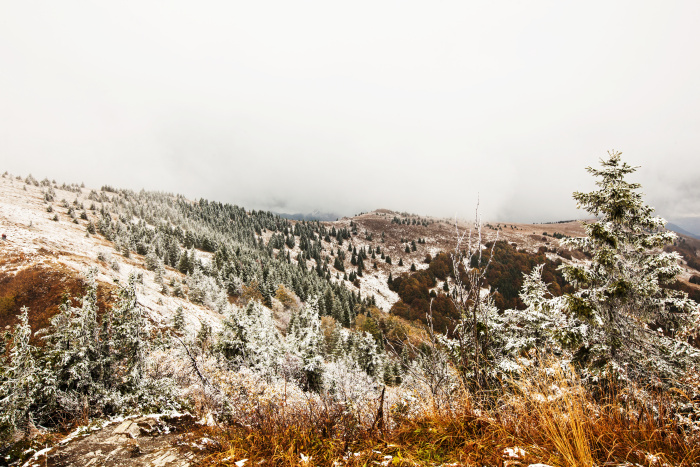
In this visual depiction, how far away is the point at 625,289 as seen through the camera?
7.73 meters

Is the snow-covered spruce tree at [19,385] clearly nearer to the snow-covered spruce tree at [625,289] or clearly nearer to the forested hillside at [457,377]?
the forested hillside at [457,377]

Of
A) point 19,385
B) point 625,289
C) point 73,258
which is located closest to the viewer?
point 19,385

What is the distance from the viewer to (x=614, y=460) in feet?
6.76

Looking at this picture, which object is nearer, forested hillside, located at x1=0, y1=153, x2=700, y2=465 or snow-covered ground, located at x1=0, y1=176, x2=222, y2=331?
forested hillside, located at x1=0, y1=153, x2=700, y2=465

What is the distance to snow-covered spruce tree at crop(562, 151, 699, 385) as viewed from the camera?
762 cm

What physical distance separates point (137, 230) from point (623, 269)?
308 feet

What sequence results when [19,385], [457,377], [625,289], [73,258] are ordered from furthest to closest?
1. [73,258]
2. [625,289]
3. [19,385]
4. [457,377]

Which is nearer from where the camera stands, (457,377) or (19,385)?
(457,377)

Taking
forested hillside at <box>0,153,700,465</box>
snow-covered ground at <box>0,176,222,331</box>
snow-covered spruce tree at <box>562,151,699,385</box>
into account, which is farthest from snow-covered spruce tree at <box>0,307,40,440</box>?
snow-covered spruce tree at <box>562,151,699,385</box>

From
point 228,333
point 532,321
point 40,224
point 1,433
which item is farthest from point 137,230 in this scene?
point 532,321

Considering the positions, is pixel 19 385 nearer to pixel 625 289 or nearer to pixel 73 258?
pixel 625 289

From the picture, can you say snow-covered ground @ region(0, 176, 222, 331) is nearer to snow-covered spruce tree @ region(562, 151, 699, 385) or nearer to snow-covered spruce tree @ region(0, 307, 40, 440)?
snow-covered spruce tree @ region(0, 307, 40, 440)

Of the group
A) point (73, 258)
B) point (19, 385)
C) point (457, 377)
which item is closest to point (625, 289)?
point (457, 377)

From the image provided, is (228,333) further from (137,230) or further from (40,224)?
(137,230)
